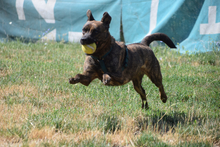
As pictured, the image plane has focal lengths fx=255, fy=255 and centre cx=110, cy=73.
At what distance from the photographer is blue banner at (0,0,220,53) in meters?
8.27

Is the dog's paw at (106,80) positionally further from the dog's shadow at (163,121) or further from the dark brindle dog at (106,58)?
the dog's shadow at (163,121)

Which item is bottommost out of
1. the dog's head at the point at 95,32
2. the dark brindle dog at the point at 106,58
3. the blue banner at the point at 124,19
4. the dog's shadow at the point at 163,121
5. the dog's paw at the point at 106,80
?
the dog's shadow at the point at 163,121

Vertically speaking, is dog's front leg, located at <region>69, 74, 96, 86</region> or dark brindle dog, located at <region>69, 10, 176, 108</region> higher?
dark brindle dog, located at <region>69, 10, 176, 108</region>

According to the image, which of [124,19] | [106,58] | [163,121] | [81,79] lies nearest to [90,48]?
[106,58]

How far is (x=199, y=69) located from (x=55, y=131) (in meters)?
4.93

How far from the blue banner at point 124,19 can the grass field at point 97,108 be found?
4.35 ft

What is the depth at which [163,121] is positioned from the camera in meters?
3.96

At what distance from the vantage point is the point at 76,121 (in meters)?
3.53

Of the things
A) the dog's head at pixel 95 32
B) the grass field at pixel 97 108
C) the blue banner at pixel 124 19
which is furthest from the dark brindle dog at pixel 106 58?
the blue banner at pixel 124 19

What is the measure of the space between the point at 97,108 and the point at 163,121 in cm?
106

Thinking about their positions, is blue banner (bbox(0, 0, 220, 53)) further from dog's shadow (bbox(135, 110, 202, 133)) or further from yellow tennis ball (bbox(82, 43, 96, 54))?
yellow tennis ball (bbox(82, 43, 96, 54))

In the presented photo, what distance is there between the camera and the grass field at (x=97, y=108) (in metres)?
3.12

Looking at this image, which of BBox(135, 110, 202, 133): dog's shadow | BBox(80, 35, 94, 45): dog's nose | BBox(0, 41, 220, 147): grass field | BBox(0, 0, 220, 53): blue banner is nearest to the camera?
BBox(80, 35, 94, 45): dog's nose

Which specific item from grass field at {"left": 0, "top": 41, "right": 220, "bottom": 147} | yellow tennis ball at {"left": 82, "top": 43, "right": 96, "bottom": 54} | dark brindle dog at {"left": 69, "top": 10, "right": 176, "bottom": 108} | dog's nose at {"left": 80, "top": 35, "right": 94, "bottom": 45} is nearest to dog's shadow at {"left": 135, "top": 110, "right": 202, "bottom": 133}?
grass field at {"left": 0, "top": 41, "right": 220, "bottom": 147}
